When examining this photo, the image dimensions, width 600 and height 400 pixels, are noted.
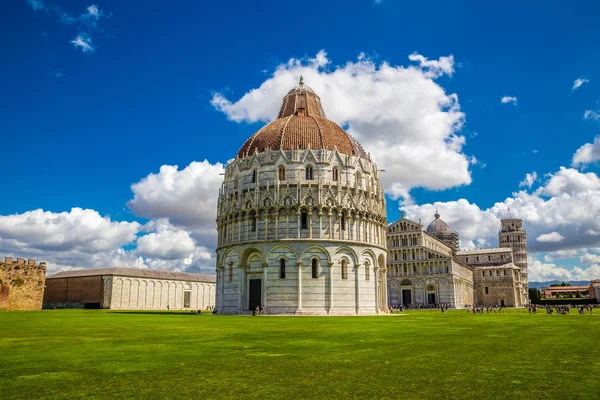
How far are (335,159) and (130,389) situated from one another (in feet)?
148

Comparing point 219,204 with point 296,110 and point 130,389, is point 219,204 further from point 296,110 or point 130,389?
point 130,389

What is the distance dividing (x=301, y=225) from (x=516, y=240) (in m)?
128

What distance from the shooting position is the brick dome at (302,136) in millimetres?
54250

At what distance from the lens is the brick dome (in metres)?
54.2

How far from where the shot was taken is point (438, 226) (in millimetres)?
138500

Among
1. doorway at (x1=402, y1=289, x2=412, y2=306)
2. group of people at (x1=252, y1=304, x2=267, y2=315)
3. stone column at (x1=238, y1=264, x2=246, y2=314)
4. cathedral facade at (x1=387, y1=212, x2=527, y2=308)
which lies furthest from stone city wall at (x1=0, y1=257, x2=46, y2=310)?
doorway at (x1=402, y1=289, x2=412, y2=306)

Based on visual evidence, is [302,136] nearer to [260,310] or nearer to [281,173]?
[281,173]

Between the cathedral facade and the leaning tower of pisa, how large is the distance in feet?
75.0

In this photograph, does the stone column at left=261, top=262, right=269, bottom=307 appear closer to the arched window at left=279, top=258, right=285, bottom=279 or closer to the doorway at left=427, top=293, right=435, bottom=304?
the arched window at left=279, top=258, right=285, bottom=279

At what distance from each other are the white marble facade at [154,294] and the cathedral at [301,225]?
39.2 metres

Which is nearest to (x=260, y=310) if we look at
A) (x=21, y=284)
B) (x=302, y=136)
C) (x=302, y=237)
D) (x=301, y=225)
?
(x=302, y=237)

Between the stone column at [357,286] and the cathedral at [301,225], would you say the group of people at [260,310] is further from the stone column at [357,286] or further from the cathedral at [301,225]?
the stone column at [357,286]

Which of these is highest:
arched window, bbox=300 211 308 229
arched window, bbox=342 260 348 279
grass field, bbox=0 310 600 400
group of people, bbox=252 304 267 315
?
arched window, bbox=300 211 308 229

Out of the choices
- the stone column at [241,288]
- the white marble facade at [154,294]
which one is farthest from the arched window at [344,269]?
the white marble facade at [154,294]
